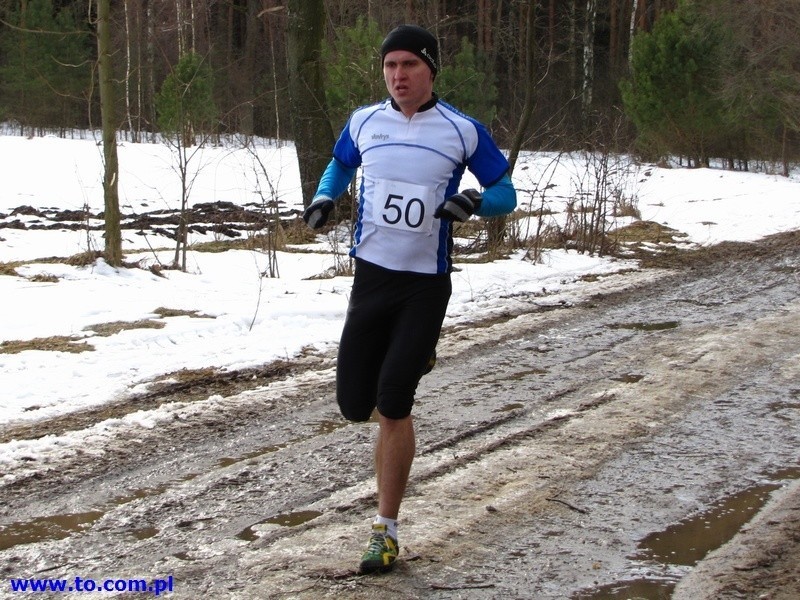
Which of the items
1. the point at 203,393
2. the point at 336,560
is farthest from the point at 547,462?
the point at 203,393

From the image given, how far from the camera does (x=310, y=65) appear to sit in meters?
14.9

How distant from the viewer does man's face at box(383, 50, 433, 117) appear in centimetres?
373

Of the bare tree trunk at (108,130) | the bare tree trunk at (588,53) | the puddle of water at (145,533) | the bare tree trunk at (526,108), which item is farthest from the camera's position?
the bare tree trunk at (588,53)

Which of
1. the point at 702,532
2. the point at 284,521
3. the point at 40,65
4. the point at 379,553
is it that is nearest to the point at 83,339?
the point at 284,521

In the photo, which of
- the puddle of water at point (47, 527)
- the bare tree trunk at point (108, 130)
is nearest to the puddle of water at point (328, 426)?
the puddle of water at point (47, 527)

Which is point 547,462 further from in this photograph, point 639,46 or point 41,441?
point 639,46

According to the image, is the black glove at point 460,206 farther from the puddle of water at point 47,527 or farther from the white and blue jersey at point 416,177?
the puddle of water at point 47,527

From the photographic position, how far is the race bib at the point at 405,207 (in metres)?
3.76

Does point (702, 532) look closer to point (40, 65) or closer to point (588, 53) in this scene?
point (588, 53)

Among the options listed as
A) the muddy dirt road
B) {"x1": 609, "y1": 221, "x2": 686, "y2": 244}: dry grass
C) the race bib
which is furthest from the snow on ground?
the race bib

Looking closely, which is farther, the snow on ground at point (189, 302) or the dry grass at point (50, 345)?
the dry grass at point (50, 345)

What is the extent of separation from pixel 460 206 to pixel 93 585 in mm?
1845

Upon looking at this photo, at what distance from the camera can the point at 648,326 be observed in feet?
27.8

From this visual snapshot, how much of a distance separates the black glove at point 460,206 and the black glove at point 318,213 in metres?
0.47
